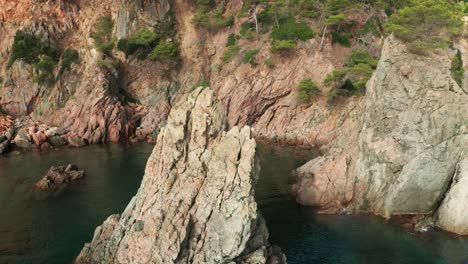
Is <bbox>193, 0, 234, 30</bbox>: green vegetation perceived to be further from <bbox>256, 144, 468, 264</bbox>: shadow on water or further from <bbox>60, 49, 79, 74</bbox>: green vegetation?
<bbox>256, 144, 468, 264</bbox>: shadow on water

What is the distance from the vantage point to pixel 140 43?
Answer: 92.8 m

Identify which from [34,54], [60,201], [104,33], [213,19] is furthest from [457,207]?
[34,54]

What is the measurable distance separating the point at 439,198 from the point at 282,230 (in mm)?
15300

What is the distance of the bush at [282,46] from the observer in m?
81.9

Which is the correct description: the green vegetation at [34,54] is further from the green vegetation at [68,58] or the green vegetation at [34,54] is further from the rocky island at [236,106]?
the green vegetation at [68,58]

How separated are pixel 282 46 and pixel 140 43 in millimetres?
30028

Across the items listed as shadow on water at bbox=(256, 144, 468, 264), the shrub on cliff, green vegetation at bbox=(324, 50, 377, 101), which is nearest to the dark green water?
shadow on water at bbox=(256, 144, 468, 264)

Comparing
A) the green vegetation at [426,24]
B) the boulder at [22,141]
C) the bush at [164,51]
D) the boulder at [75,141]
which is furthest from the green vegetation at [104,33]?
the green vegetation at [426,24]

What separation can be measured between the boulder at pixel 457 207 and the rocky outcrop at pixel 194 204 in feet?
57.7

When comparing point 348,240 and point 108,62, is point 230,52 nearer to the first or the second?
point 108,62

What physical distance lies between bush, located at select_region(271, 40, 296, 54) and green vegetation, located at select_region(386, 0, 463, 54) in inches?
1214

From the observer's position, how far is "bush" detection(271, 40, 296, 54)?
8194 cm

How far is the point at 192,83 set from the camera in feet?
310

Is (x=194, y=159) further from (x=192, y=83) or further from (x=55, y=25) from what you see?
(x=55, y=25)
